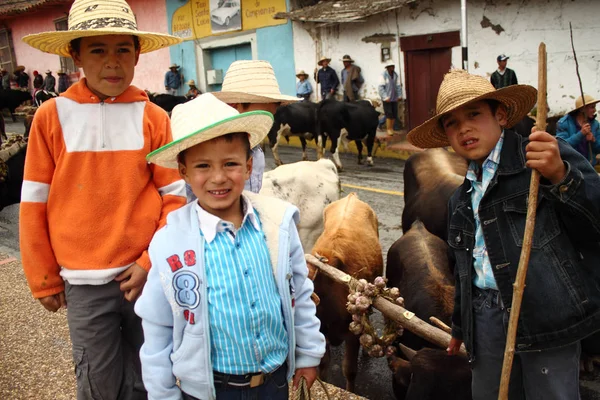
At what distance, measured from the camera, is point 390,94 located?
15.6 meters

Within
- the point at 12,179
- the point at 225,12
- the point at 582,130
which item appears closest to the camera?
the point at 12,179

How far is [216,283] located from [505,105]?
140 cm

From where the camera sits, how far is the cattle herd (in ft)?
10.3

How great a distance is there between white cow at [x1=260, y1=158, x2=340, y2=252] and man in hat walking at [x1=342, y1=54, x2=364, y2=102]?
11.2m

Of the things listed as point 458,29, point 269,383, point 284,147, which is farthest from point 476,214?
point 284,147

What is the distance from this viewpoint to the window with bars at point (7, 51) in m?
31.9

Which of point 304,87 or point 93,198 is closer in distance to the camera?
point 93,198

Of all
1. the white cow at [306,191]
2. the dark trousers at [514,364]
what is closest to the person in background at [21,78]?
the white cow at [306,191]

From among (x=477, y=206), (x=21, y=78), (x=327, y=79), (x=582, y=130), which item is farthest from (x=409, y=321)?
(x=21, y=78)

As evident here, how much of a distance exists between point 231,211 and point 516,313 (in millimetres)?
1082

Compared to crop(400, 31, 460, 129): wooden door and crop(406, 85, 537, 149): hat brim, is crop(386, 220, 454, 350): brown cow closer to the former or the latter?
crop(406, 85, 537, 149): hat brim

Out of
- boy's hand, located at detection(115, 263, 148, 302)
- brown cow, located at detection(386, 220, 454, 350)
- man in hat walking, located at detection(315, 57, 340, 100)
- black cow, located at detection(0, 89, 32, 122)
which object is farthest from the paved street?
black cow, located at detection(0, 89, 32, 122)

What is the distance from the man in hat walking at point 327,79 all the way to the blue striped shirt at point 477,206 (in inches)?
590

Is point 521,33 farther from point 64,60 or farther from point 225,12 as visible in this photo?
point 64,60
